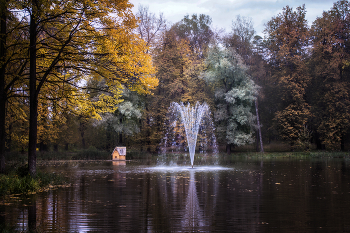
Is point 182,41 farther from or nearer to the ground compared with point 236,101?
farther from the ground

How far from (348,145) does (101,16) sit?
4372 cm

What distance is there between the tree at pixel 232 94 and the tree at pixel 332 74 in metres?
9.43

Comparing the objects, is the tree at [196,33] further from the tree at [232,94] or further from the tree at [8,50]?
the tree at [8,50]

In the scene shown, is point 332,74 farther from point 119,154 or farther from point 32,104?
point 32,104

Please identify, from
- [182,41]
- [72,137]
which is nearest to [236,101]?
[182,41]

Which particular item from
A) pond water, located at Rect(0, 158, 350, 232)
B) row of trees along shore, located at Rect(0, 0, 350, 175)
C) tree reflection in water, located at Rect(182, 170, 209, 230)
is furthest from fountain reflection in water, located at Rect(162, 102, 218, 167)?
tree reflection in water, located at Rect(182, 170, 209, 230)

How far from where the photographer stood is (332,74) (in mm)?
38500

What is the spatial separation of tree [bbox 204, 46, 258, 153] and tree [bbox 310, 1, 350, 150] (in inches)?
371

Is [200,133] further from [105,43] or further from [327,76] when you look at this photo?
[105,43]

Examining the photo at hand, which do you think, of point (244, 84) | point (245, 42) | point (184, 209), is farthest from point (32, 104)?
point (245, 42)

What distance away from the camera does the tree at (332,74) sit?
125 feet

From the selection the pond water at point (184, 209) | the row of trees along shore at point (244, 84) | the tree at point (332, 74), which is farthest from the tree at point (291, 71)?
the pond water at point (184, 209)

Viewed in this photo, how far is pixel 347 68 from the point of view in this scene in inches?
1582

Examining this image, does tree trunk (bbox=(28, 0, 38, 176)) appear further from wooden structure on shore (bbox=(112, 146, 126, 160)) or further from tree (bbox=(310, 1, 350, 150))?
tree (bbox=(310, 1, 350, 150))
